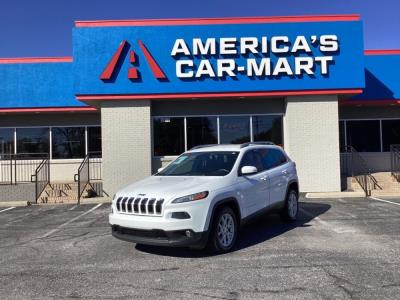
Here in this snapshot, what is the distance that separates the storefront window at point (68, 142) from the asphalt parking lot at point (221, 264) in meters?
8.62

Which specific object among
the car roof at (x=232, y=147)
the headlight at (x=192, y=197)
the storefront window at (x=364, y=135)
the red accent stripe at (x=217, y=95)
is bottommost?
the headlight at (x=192, y=197)

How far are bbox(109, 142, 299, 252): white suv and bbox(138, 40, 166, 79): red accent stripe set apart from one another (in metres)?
6.78

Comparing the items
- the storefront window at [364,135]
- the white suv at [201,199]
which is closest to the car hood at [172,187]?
the white suv at [201,199]

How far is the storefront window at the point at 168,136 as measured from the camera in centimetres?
1576

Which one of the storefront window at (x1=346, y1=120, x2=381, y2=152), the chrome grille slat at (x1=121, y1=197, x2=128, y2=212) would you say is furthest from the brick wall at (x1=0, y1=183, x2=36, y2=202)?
the storefront window at (x1=346, y1=120, x2=381, y2=152)

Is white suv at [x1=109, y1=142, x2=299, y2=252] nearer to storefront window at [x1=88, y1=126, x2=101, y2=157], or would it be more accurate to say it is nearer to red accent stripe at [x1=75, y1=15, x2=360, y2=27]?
red accent stripe at [x1=75, y1=15, x2=360, y2=27]

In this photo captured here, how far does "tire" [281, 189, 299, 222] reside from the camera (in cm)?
907

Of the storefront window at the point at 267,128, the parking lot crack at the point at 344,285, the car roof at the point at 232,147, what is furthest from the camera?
the storefront window at the point at 267,128

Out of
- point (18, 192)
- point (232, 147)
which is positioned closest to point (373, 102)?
point (232, 147)

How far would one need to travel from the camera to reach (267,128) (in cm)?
1602

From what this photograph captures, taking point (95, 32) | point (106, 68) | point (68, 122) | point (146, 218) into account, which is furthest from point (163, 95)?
point (146, 218)

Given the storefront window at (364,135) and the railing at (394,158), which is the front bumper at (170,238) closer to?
the railing at (394,158)

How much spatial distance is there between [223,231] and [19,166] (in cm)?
1353

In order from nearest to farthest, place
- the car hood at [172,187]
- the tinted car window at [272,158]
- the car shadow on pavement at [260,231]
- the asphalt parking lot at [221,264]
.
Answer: the asphalt parking lot at [221,264], the car hood at [172,187], the car shadow on pavement at [260,231], the tinted car window at [272,158]
